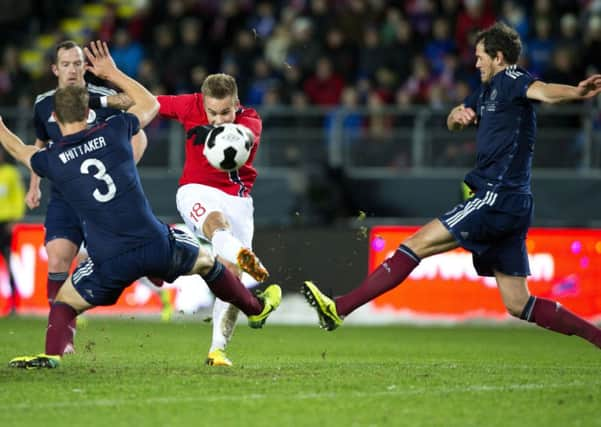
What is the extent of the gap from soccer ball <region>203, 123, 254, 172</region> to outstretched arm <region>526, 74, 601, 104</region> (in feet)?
6.44

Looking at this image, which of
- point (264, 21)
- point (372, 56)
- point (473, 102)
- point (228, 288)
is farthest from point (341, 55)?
point (228, 288)

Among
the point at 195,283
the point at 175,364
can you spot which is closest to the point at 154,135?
the point at 195,283

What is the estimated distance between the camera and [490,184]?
8688mm

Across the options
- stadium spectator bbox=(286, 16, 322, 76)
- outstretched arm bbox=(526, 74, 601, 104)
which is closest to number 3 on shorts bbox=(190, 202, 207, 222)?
outstretched arm bbox=(526, 74, 601, 104)

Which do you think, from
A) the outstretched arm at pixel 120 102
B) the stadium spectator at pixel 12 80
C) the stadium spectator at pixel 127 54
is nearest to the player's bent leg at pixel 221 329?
the outstretched arm at pixel 120 102

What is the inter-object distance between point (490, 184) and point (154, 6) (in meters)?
13.2

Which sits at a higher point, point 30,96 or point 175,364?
point 30,96

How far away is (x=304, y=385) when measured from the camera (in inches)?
308

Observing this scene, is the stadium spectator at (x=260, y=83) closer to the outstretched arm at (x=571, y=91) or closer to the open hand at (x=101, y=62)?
the open hand at (x=101, y=62)

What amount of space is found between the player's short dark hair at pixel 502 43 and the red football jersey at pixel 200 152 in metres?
1.70

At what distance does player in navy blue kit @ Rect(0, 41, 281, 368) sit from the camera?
7914 mm

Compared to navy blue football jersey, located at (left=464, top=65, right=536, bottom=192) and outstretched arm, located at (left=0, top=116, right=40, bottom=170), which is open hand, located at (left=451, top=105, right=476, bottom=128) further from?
outstretched arm, located at (left=0, top=116, right=40, bottom=170)

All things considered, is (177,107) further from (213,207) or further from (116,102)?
(213,207)

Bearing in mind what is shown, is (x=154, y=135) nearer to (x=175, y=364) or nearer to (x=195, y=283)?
(x=195, y=283)
